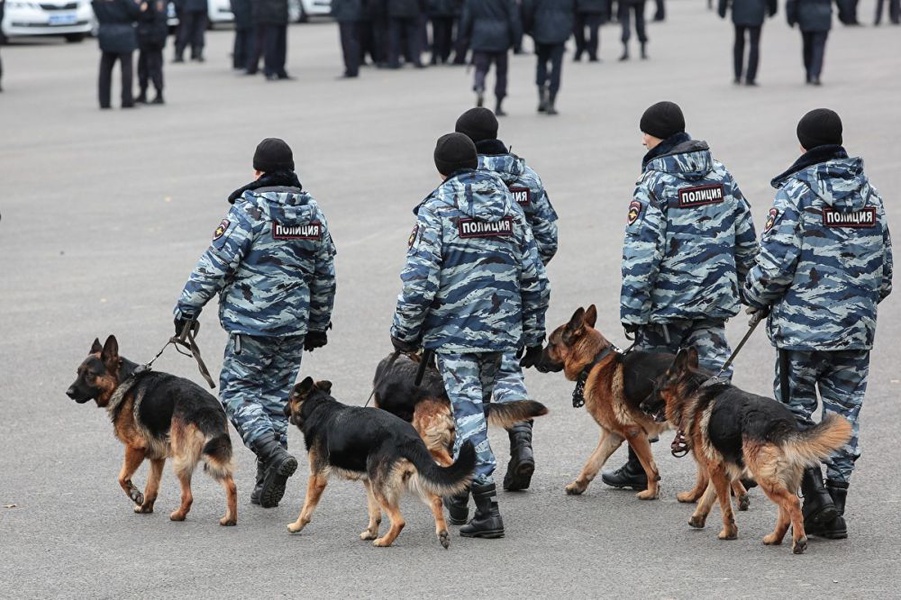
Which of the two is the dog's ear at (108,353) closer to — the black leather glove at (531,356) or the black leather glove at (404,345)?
the black leather glove at (404,345)

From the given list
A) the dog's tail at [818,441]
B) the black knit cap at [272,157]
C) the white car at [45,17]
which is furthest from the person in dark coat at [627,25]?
the dog's tail at [818,441]

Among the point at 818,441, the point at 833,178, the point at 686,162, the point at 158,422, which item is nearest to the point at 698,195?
the point at 686,162

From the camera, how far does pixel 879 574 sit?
623cm

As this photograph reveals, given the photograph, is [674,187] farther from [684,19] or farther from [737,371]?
[684,19]

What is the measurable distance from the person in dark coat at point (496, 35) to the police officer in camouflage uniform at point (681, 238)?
1390 cm

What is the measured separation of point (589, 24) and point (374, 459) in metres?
22.5

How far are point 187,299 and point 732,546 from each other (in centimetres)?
303

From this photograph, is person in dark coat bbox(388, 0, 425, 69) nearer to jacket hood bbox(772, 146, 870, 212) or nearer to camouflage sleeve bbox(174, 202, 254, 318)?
camouflage sleeve bbox(174, 202, 254, 318)

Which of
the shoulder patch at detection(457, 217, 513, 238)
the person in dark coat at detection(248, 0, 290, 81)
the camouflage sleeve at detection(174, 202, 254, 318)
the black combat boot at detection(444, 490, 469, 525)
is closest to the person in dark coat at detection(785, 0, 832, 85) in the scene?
the person in dark coat at detection(248, 0, 290, 81)

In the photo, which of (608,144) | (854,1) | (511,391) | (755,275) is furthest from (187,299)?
(854,1)

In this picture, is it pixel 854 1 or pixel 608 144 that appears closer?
pixel 608 144

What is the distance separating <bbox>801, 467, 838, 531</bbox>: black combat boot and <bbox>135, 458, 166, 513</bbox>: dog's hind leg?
331 cm

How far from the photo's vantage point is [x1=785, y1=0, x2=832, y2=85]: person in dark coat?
23.2 metres

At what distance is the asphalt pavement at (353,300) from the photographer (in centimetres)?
643
